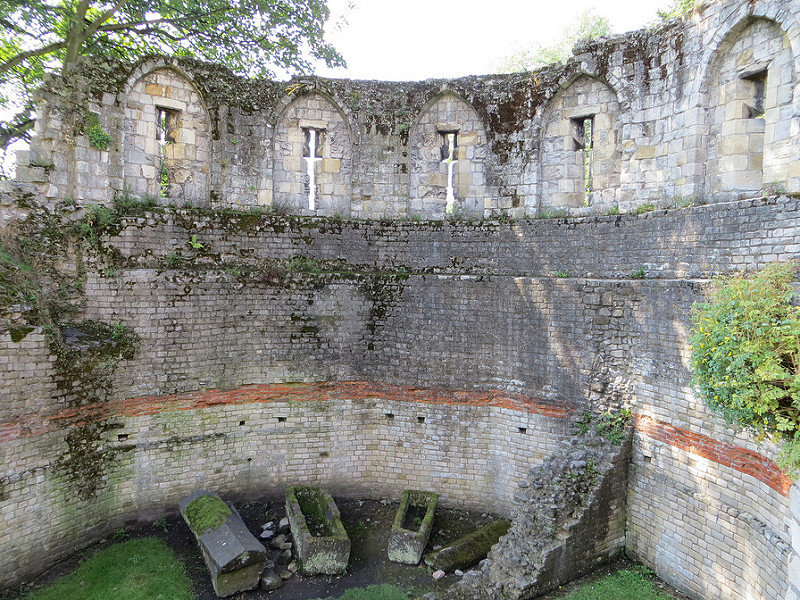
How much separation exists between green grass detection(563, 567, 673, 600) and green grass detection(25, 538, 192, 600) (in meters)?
5.72

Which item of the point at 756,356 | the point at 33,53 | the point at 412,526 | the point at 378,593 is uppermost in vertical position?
the point at 33,53

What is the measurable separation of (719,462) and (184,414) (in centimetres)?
868

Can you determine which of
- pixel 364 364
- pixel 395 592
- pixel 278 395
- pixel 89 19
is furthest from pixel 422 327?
pixel 89 19

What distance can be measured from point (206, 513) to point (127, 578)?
137 cm

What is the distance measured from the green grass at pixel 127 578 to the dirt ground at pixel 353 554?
7.1 inches

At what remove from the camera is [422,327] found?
9.85m

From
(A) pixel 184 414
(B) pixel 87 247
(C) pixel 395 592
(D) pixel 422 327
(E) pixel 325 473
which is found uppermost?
(B) pixel 87 247

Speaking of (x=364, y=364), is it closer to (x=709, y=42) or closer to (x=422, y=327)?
(x=422, y=327)

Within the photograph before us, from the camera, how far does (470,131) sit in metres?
10.6

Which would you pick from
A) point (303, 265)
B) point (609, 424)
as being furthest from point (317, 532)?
point (609, 424)

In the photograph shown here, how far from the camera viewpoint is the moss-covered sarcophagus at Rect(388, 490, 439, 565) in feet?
26.3

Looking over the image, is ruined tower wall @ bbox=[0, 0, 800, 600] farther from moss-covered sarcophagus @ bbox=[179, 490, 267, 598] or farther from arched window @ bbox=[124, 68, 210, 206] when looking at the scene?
moss-covered sarcophagus @ bbox=[179, 490, 267, 598]

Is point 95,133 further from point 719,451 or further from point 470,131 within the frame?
point 719,451

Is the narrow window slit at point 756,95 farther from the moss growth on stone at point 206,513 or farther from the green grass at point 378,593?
the moss growth on stone at point 206,513
